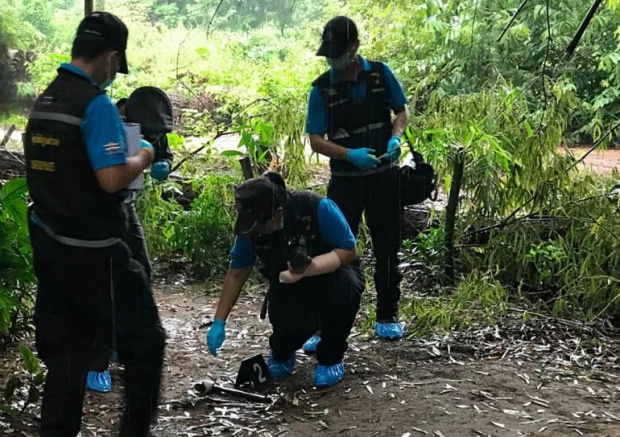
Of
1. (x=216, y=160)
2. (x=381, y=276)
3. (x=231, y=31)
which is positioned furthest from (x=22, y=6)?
(x=381, y=276)

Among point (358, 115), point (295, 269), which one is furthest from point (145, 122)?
point (358, 115)

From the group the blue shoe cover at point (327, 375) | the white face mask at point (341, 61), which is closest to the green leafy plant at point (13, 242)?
the blue shoe cover at point (327, 375)

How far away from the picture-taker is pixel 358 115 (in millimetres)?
3447

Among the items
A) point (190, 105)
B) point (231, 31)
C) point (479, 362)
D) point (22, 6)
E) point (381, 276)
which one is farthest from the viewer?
point (231, 31)

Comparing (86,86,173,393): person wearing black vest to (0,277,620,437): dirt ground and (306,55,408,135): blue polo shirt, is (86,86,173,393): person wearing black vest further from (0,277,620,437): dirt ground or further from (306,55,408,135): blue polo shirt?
(306,55,408,135): blue polo shirt

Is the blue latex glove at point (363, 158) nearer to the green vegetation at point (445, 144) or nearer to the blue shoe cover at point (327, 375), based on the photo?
the green vegetation at point (445, 144)

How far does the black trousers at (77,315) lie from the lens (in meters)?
2.07

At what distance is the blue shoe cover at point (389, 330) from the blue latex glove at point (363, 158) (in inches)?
32.2

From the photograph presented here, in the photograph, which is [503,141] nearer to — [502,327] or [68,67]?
[502,327]

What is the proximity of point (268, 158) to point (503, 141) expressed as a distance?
170cm

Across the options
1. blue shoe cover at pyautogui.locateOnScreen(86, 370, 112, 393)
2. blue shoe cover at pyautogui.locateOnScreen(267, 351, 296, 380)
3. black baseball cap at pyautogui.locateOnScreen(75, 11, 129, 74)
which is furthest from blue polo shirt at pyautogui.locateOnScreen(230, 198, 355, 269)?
black baseball cap at pyautogui.locateOnScreen(75, 11, 129, 74)

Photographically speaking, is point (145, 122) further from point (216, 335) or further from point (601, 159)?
point (601, 159)

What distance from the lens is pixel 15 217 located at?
291 centimetres

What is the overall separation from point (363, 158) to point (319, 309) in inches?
31.2
